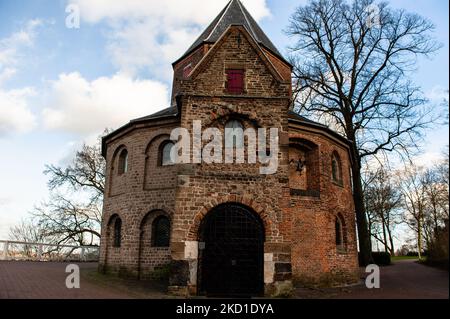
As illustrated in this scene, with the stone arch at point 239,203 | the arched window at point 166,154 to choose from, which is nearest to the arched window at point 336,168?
the stone arch at point 239,203

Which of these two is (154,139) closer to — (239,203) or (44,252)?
(239,203)

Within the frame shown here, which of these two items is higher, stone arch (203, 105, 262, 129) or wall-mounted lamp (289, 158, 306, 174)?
stone arch (203, 105, 262, 129)

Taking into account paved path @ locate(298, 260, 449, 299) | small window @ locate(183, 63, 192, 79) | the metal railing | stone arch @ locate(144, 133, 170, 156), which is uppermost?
small window @ locate(183, 63, 192, 79)

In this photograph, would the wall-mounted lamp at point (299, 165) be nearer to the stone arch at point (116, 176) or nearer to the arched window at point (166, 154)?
the arched window at point (166, 154)

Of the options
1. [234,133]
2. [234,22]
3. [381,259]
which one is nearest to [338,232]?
[234,133]

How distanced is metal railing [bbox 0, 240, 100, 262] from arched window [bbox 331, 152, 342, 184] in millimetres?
20446

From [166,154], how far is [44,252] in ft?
51.1

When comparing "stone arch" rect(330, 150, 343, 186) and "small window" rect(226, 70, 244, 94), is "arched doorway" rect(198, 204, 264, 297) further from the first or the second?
"stone arch" rect(330, 150, 343, 186)

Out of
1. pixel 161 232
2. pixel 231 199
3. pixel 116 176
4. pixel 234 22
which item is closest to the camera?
pixel 231 199

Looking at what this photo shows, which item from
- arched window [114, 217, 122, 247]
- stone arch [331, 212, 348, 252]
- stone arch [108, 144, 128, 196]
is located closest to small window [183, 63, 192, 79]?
stone arch [108, 144, 128, 196]

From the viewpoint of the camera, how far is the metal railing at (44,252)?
25.4m

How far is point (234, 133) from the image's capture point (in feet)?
49.1

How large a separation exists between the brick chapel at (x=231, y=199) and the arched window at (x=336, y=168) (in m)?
0.06

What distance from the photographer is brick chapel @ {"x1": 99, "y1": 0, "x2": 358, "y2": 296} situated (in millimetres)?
13430
